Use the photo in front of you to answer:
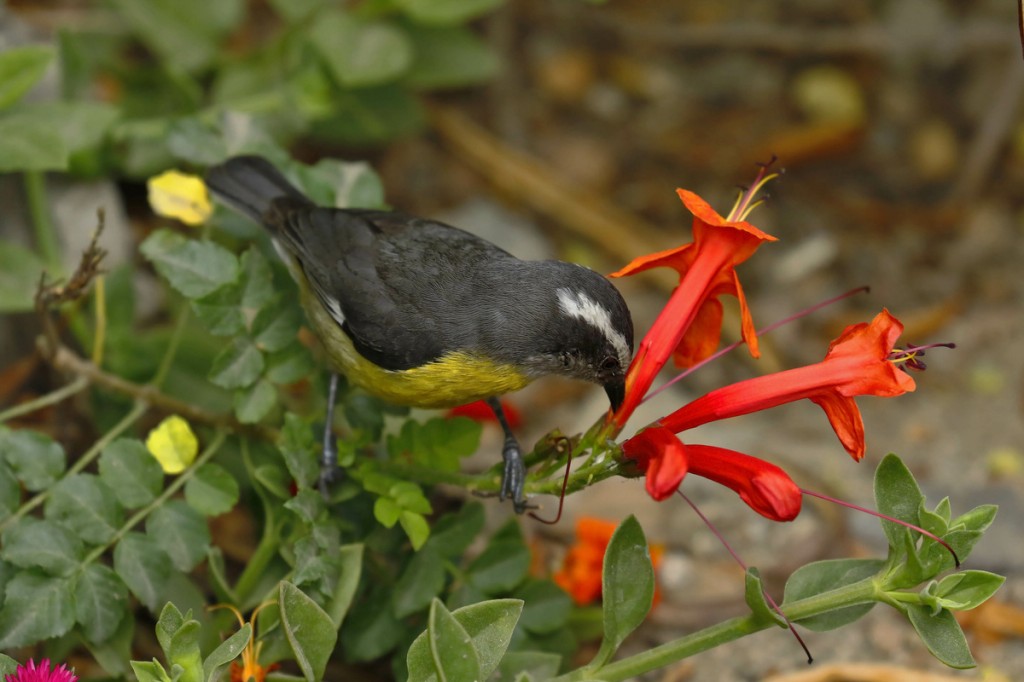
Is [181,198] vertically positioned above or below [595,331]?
below

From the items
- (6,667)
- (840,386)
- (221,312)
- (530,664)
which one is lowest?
(530,664)

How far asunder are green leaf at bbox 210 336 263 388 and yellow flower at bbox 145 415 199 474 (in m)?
0.19

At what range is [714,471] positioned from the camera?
2.43 m

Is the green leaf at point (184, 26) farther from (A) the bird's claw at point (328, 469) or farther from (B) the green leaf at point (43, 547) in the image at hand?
(B) the green leaf at point (43, 547)

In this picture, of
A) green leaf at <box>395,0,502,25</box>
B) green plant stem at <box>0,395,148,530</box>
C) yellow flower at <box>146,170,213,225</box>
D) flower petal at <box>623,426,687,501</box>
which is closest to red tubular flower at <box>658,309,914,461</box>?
flower petal at <box>623,426,687,501</box>

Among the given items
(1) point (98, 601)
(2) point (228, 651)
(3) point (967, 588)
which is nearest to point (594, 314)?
(3) point (967, 588)

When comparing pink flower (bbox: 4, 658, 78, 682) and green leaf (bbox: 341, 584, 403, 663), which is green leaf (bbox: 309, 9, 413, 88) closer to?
green leaf (bbox: 341, 584, 403, 663)

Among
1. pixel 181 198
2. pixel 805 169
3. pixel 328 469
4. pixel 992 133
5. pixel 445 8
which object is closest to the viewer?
pixel 328 469

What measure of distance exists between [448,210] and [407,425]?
2.53m

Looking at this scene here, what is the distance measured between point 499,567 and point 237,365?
897 mm

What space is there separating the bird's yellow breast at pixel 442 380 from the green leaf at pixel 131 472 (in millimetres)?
617

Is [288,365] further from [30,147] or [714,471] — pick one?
[714,471]

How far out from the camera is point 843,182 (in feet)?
18.4

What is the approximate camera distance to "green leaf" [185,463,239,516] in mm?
2967
